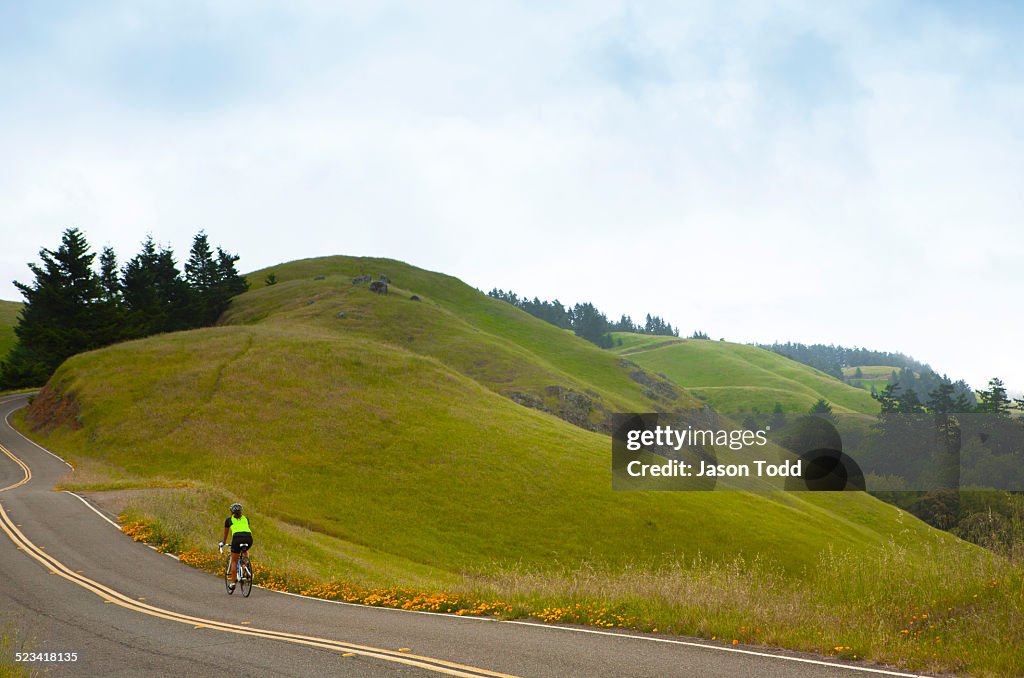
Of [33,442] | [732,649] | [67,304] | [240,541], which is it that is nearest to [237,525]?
[240,541]

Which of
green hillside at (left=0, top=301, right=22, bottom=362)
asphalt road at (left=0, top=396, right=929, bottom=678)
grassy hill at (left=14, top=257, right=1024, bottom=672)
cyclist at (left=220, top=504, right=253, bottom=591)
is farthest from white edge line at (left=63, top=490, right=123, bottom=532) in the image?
green hillside at (left=0, top=301, right=22, bottom=362)

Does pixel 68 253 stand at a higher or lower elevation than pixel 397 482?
higher

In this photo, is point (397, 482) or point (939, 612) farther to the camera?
point (397, 482)

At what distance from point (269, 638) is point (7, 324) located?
203 meters

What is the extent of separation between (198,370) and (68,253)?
3868 cm

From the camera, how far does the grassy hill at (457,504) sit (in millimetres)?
13977

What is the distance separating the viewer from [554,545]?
41.3 metres

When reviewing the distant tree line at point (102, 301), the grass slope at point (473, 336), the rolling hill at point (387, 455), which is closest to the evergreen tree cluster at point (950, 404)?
the grass slope at point (473, 336)

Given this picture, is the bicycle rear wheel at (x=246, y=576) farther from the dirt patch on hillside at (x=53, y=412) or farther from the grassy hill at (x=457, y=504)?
the dirt patch on hillside at (x=53, y=412)

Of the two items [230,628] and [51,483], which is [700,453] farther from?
[230,628]

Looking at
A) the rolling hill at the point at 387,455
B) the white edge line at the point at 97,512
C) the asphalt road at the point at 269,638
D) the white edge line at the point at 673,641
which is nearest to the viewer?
the white edge line at the point at 673,641

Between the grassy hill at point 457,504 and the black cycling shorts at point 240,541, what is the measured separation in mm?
2855

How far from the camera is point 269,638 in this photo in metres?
14.5

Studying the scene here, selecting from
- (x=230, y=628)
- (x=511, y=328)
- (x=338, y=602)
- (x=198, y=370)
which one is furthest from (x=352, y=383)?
(x=511, y=328)
